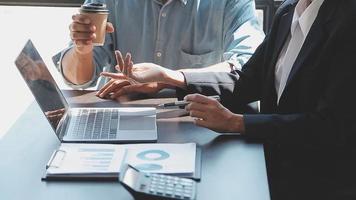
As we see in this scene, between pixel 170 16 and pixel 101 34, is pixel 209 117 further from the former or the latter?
pixel 170 16

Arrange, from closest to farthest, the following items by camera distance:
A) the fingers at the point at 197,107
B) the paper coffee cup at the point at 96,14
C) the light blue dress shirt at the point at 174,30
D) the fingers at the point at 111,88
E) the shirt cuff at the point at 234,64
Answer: the fingers at the point at 197,107 → the paper coffee cup at the point at 96,14 → the fingers at the point at 111,88 → the shirt cuff at the point at 234,64 → the light blue dress shirt at the point at 174,30

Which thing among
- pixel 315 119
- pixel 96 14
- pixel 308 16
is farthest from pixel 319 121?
pixel 96 14

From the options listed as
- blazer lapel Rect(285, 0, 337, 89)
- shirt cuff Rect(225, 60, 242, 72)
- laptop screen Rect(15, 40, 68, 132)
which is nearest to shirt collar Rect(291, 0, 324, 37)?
blazer lapel Rect(285, 0, 337, 89)

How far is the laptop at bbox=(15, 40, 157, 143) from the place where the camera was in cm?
130

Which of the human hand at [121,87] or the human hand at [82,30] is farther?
the human hand at [121,87]

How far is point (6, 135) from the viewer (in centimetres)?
137

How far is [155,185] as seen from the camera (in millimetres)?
1012

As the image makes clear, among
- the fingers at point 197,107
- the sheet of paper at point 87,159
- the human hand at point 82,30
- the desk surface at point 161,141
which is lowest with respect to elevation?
the desk surface at point 161,141

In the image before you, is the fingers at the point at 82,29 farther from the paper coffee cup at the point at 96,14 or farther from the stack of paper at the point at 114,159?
the stack of paper at the point at 114,159

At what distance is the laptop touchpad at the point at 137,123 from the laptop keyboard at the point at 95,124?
2cm

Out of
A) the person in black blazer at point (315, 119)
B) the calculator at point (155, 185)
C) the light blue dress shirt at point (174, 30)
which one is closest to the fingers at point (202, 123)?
the person in black blazer at point (315, 119)

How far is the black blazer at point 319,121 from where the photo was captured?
1.31 metres

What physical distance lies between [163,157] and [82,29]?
598 mm

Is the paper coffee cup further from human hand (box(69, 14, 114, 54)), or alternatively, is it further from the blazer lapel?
the blazer lapel
